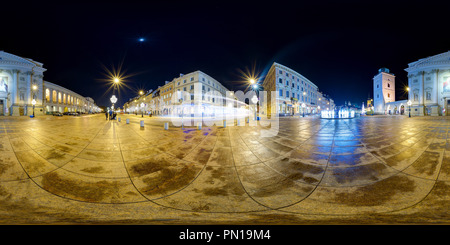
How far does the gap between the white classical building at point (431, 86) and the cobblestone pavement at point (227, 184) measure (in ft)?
156

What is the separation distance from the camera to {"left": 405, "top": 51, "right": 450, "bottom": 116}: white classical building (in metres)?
34.3

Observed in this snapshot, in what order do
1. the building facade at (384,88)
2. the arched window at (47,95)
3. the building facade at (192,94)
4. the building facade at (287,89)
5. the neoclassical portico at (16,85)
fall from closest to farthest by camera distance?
the neoclassical portico at (16,85) → the building facade at (287,89) → the building facade at (192,94) → the building facade at (384,88) → the arched window at (47,95)

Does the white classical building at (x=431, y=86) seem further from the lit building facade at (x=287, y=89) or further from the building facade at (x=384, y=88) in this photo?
the lit building facade at (x=287, y=89)

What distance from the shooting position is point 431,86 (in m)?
35.9

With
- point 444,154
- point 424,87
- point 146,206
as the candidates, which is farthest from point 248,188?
point 424,87

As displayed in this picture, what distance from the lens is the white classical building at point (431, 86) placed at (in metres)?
34.3

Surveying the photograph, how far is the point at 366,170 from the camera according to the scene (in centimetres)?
427

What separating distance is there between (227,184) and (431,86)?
5701cm

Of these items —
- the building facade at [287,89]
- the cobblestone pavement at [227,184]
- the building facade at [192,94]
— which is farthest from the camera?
the building facade at [192,94]

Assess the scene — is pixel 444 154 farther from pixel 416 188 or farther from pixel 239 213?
pixel 239 213

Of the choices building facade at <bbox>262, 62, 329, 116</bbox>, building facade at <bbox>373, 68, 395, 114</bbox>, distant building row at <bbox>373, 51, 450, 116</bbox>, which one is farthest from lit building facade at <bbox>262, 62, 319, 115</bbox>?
distant building row at <bbox>373, 51, 450, 116</bbox>

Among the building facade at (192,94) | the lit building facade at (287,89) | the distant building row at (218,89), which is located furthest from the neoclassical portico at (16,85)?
the lit building facade at (287,89)

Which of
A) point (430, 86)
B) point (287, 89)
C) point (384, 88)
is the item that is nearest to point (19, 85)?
point (287, 89)

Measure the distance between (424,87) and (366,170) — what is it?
54375mm
